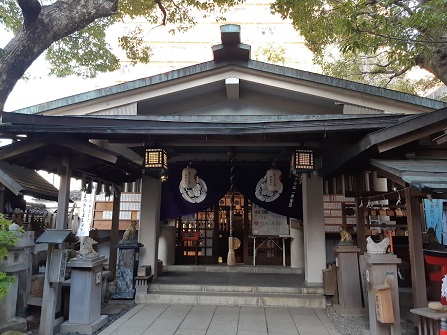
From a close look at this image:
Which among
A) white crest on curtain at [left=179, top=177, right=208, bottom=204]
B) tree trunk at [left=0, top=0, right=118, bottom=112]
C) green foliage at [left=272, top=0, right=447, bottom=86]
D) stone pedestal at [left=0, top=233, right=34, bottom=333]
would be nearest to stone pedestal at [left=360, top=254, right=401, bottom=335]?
green foliage at [left=272, top=0, right=447, bottom=86]

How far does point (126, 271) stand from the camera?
8.09 meters

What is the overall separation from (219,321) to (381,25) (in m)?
8.17

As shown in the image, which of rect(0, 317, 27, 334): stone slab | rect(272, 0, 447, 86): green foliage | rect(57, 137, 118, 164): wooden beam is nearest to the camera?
rect(0, 317, 27, 334): stone slab

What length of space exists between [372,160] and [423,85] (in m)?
13.2

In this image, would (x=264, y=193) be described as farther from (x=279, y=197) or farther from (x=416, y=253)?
(x=416, y=253)

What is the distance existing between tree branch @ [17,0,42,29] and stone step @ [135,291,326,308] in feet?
21.4

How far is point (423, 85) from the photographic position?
53.8 ft

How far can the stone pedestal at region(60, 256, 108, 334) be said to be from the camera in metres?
5.95

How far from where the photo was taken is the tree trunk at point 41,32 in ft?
21.6

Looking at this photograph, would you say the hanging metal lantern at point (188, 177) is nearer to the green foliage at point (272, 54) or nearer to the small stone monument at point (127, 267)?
the small stone monument at point (127, 267)

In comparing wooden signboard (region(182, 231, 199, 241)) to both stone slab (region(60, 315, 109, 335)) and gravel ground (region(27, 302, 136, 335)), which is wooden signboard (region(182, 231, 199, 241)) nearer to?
gravel ground (region(27, 302, 136, 335))

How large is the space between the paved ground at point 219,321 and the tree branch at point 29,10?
6299 mm

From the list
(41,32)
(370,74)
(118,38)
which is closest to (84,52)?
(118,38)

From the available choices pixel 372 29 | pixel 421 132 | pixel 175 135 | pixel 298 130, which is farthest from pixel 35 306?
pixel 372 29
